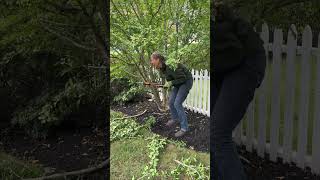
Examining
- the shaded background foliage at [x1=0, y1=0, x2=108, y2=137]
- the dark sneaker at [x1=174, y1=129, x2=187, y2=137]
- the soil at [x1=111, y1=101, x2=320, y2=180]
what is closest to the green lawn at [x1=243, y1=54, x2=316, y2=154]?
the soil at [x1=111, y1=101, x2=320, y2=180]

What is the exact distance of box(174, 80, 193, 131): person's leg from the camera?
2.23m

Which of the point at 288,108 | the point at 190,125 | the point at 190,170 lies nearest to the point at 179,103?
the point at 190,125

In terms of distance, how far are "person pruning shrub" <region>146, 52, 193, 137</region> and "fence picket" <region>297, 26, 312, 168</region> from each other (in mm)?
674

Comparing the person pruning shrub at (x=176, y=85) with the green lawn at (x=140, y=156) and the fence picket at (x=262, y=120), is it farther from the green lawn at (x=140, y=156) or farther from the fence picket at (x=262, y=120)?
the fence picket at (x=262, y=120)

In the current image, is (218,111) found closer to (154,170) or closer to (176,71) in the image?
(176,71)

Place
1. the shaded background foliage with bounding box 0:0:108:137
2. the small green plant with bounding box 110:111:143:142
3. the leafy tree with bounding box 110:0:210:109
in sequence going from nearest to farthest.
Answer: the leafy tree with bounding box 110:0:210:109 → the small green plant with bounding box 110:111:143:142 → the shaded background foliage with bounding box 0:0:108:137

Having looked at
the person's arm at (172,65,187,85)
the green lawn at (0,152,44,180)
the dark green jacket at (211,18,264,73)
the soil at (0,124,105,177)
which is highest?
the dark green jacket at (211,18,264,73)

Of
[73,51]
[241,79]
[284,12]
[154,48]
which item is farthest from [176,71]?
[73,51]

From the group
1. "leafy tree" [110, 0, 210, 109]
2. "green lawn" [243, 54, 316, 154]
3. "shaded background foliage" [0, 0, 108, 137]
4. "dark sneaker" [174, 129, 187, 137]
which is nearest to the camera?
"leafy tree" [110, 0, 210, 109]

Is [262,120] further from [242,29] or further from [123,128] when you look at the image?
[123,128]

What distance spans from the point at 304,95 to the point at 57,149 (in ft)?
5.05

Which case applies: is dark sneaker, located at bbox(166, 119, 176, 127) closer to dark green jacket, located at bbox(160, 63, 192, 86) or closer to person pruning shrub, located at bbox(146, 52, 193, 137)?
person pruning shrub, located at bbox(146, 52, 193, 137)

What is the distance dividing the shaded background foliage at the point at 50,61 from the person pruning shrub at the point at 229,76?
84cm

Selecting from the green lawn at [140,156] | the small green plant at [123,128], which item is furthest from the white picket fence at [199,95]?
the small green plant at [123,128]
